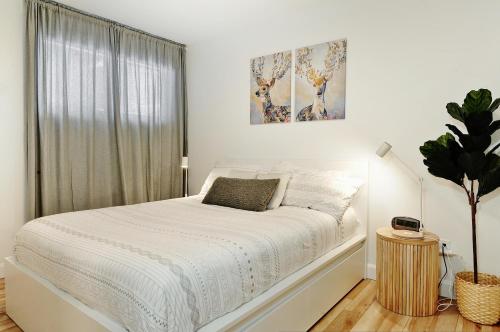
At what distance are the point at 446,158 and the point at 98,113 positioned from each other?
128 inches

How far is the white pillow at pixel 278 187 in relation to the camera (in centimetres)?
265

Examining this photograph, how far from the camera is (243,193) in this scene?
262cm

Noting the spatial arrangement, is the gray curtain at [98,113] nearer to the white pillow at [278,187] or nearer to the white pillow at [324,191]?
the white pillow at [278,187]

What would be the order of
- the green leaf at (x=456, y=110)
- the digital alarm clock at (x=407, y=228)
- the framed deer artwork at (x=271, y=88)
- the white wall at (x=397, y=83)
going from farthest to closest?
the framed deer artwork at (x=271, y=88), the white wall at (x=397, y=83), the digital alarm clock at (x=407, y=228), the green leaf at (x=456, y=110)

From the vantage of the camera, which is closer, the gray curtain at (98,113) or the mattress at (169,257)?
the mattress at (169,257)

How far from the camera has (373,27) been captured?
2.72 meters

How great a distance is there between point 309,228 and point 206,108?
249cm

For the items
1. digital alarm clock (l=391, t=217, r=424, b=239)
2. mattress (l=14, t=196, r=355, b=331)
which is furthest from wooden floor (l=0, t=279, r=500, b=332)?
digital alarm clock (l=391, t=217, r=424, b=239)

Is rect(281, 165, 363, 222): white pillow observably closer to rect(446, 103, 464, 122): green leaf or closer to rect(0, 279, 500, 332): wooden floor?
rect(0, 279, 500, 332): wooden floor

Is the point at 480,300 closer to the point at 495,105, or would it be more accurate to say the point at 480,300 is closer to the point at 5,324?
the point at 495,105

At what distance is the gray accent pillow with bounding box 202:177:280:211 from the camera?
254 cm

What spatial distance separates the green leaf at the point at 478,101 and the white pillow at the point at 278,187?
4.66 ft

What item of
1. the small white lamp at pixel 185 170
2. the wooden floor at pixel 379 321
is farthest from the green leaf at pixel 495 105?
the small white lamp at pixel 185 170

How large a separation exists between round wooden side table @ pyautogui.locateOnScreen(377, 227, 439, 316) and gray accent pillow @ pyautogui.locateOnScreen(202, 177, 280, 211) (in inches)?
38.2
